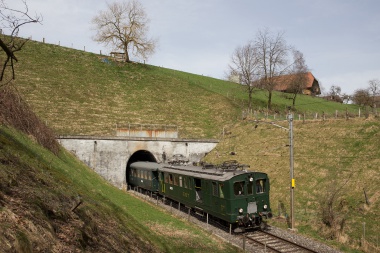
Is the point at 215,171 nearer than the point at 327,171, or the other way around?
the point at 215,171

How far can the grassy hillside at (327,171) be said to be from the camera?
20031 mm

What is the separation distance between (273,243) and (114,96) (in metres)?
41.0

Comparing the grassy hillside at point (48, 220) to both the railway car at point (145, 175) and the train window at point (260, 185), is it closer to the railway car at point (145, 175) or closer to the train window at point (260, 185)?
the train window at point (260, 185)

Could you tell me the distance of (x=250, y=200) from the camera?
63.5ft

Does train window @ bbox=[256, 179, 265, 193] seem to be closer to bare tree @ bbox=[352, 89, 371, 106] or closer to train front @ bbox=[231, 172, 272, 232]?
train front @ bbox=[231, 172, 272, 232]

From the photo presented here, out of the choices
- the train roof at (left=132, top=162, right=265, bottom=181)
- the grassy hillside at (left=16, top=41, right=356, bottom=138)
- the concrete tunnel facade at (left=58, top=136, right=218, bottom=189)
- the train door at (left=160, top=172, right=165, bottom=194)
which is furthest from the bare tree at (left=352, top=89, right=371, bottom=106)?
the train roof at (left=132, top=162, right=265, bottom=181)

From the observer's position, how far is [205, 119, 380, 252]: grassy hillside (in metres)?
20.0

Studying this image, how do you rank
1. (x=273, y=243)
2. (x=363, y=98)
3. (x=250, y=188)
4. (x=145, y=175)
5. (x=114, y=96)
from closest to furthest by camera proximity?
(x=273, y=243)
(x=250, y=188)
(x=145, y=175)
(x=114, y=96)
(x=363, y=98)

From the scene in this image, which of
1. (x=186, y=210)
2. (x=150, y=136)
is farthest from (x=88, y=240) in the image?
(x=150, y=136)

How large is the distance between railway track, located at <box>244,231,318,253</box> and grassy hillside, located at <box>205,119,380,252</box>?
104 inches

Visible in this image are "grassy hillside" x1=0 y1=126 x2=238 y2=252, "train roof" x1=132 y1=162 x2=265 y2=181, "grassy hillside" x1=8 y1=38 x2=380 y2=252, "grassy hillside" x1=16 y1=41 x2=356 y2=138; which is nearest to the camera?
"grassy hillside" x1=0 y1=126 x2=238 y2=252

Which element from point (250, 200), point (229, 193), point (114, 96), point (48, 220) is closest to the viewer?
point (48, 220)

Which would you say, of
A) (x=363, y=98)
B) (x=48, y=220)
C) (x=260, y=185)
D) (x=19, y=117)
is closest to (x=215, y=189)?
(x=260, y=185)

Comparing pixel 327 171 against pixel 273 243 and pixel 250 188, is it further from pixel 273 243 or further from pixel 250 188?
pixel 273 243
